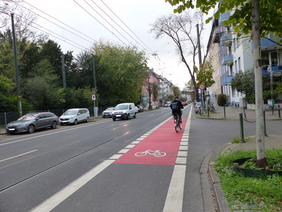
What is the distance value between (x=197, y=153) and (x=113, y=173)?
3018 millimetres

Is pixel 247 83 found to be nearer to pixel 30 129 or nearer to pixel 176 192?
pixel 30 129

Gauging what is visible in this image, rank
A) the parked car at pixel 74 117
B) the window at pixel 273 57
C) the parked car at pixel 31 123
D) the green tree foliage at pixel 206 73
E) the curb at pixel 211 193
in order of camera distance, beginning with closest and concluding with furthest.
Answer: the curb at pixel 211 193
the parked car at pixel 31 123
the parked car at pixel 74 117
the green tree foliage at pixel 206 73
the window at pixel 273 57

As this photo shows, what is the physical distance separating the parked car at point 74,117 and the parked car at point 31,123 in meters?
2.58

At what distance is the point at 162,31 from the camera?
33.8m

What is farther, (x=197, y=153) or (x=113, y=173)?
(x=197, y=153)

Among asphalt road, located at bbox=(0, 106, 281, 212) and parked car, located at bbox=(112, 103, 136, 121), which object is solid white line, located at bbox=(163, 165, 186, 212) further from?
parked car, located at bbox=(112, 103, 136, 121)

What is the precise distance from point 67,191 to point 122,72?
4210 centimetres

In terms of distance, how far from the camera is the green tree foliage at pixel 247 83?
26.4 metres

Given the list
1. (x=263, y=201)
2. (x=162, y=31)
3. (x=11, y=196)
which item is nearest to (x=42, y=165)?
(x=11, y=196)

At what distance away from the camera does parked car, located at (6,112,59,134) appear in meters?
17.2

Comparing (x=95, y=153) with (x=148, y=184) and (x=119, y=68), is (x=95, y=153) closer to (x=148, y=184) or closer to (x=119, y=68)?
(x=148, y=184)

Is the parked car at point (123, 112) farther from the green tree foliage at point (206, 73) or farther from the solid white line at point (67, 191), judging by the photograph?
the solid white line at point (67, 191)

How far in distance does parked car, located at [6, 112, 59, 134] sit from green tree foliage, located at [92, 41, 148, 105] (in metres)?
24.3

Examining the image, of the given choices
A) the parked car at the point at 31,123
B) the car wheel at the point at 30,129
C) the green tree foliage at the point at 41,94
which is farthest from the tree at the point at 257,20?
the green tree foliage at the point at 41,94
